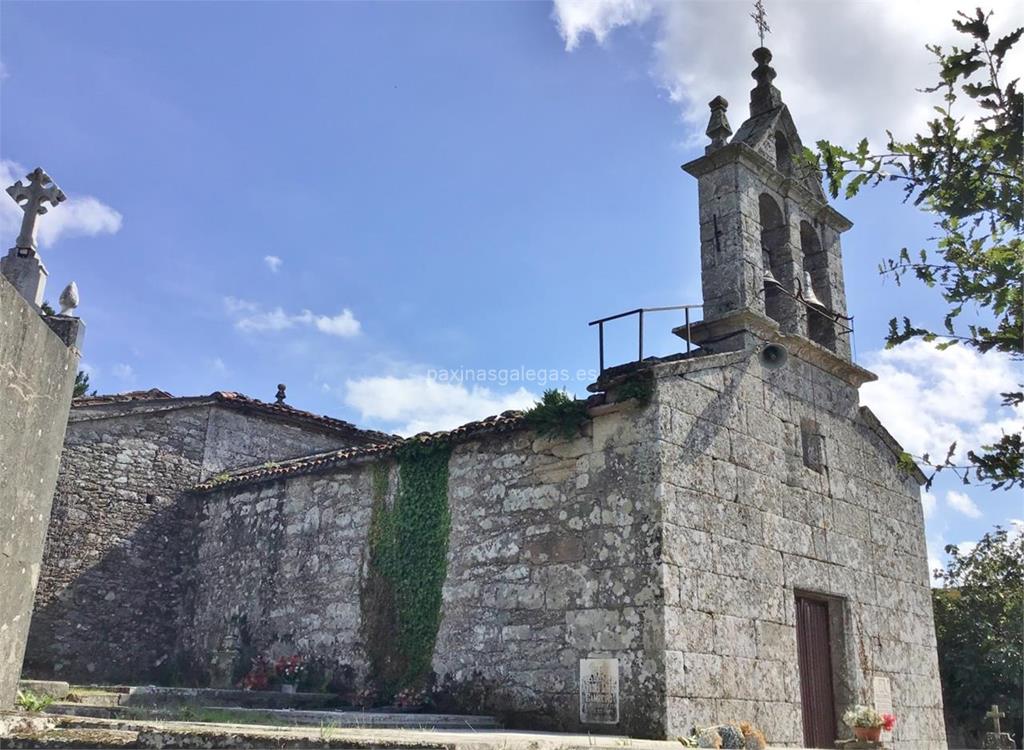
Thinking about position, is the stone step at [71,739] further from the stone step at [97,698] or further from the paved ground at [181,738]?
the stone step at [97,698]

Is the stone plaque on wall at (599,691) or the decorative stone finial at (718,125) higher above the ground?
the decorative stone finial at (718,125)

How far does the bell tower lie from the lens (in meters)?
10.4

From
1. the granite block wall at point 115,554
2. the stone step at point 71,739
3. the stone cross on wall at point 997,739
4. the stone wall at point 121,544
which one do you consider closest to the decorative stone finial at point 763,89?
the stone cross on wall at point 997,739

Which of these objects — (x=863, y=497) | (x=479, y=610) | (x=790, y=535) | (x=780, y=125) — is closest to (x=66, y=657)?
(x=479, y=610)

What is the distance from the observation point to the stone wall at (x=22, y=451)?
5.21m

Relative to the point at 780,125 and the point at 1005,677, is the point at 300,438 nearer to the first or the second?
the point at 780,125

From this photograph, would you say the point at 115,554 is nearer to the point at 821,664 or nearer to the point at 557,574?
the point at 557,574

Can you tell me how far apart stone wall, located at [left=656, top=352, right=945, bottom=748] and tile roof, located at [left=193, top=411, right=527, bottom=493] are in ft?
6.53

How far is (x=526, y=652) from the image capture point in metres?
9.18

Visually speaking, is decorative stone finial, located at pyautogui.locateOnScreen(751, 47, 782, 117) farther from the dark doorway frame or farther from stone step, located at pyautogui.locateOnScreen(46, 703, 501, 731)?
stone step, located at pyautogui.locateOnScreen(46, 703, 501, 731)

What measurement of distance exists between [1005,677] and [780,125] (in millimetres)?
10202

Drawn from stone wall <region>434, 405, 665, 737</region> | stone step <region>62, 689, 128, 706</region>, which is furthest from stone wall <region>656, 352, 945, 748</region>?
stone step <region>62, 689, 128, 706</region>

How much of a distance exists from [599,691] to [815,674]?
3076 millimetres

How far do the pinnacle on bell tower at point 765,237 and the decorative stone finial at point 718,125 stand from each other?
0.04 ft
